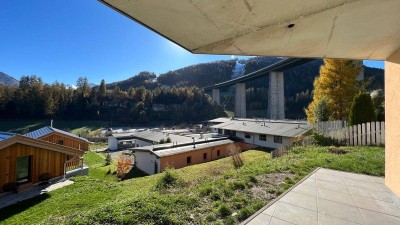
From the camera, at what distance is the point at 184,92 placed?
108062 millimetres

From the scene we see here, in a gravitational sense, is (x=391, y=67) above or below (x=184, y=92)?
below

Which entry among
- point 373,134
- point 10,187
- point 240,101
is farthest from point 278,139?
point 240,101

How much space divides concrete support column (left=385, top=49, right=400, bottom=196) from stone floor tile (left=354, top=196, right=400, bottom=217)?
0.33m

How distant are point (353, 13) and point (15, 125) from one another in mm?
85636

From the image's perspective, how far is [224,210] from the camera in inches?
181

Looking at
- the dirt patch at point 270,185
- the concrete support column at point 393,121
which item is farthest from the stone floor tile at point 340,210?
the concrete support column at point 393,121

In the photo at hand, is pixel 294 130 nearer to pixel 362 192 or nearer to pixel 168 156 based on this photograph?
pixel 168 156

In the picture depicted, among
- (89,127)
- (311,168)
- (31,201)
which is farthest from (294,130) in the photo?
(89,127)

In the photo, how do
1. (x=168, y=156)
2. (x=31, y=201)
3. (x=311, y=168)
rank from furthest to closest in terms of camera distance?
(x=168, y=156) < (x=31, y=201) < (x=311, y=168)

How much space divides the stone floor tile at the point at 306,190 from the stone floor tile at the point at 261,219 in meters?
1.74

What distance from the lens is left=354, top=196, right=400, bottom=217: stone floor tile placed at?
4.35m

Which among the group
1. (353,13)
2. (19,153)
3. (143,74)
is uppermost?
(143,74)

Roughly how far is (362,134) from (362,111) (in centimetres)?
237

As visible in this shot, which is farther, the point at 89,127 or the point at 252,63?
the point at 252,63
